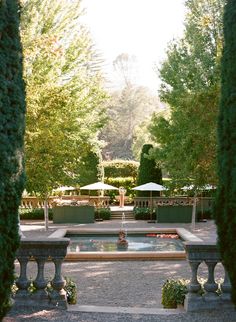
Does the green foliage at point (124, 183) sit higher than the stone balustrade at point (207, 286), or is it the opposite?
the green foliage at point (124, 183)

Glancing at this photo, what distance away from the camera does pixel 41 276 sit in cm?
673

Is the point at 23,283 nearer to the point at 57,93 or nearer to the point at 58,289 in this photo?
the point at 58,289

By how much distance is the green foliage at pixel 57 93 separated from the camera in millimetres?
18688

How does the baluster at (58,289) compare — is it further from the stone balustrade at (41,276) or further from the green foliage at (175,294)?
the green foliage at (175,294)

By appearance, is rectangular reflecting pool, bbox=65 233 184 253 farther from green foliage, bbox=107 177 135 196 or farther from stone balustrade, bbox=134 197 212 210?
green foliage, bbox=107 177 135 196

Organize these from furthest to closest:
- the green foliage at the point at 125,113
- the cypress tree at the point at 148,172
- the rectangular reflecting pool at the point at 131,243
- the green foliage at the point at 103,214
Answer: the green foliage at the point at 125,113 < the cypress tree at the point at 148,172 < the green foliage at the point at 103,214 < the rectangular reflecting pool at the point at 131,243

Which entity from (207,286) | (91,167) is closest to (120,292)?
(207,286)

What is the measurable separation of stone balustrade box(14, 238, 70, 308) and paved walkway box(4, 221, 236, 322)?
0.21 m

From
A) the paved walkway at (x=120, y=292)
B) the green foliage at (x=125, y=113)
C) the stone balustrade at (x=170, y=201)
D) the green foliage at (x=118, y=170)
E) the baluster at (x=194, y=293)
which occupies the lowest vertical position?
the paved walkway at (x=120, y=292)

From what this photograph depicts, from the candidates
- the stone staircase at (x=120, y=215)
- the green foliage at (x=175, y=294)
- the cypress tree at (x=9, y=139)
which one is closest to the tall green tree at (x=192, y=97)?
the stone staircase at (x=120, y=215)

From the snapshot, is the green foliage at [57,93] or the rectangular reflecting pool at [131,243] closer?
the rectangular reflecting pool at [131,243]

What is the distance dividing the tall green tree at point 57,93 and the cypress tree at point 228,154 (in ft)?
30.3

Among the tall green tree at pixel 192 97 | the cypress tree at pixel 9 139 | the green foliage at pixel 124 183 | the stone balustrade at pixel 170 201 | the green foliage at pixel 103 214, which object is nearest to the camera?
A: the cypress tree at pixel 9 139

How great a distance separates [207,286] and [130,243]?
11970mm
